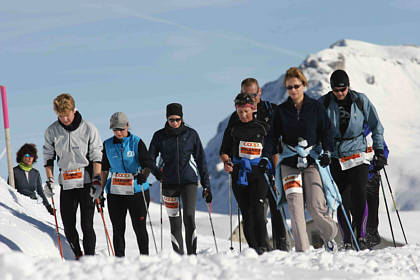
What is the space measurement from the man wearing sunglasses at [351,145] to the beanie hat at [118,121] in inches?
103

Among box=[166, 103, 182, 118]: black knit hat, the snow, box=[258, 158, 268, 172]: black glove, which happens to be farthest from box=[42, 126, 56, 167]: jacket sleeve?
box=[258, 158, 268, 172]: black glove

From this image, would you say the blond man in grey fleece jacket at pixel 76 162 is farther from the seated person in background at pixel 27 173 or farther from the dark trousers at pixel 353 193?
the seated person in background at pixel 27 173

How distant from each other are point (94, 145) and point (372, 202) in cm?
396

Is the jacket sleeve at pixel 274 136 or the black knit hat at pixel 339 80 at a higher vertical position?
the black knit hat at pixel 339 80

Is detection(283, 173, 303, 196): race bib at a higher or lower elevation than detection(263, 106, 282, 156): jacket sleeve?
lower

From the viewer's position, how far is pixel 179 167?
8.66 m

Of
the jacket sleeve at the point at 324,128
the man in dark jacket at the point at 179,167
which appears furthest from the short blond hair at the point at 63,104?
the jacket sleeve at the point at 324,128

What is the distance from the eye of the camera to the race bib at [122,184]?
28.3ft

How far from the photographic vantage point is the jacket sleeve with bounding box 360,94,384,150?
827 cm

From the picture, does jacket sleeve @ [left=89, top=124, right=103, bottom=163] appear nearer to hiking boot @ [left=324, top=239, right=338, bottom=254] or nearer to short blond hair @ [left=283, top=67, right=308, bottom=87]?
short blond hair @ [left=283, top=67, right=308, bottom=87]

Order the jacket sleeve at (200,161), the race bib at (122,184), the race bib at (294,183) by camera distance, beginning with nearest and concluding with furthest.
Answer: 1. the race bib at (294,183)
2. the race bib at (122,184)
3. the jacket sleeve at (200,161)

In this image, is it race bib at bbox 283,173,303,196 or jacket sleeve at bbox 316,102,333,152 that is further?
jacket sleeve at bbox 316,102,333,152

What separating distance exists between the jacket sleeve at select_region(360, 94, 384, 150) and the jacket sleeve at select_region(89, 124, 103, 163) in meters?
3.47

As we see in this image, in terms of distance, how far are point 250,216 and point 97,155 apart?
216 centimetres
